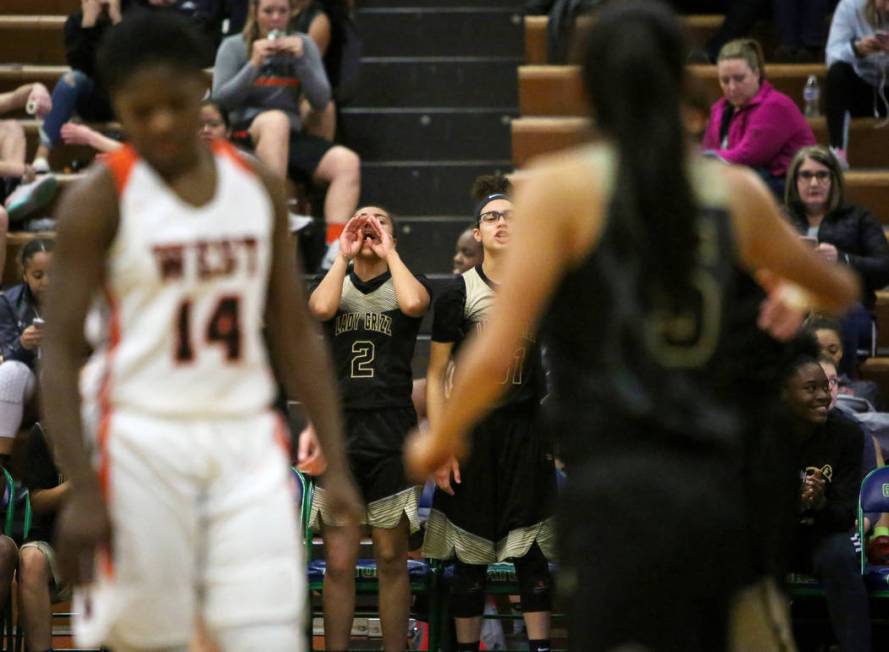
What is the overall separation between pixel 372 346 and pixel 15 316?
2.28 meters

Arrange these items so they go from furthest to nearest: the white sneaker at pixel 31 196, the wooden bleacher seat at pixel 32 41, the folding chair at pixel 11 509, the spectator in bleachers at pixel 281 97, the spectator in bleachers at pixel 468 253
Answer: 1. the wooden bleacher seat at pixel 32 41
2. the white sneaker at pixel 31 196
3. the spectator in bleachers at pixel 281 97
4. the spectator in bleachers at pixel 468 253
5. the folding chair at pixel 11 509

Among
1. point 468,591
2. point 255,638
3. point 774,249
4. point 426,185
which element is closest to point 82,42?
point 426,185

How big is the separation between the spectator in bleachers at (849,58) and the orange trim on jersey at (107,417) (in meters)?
7.03

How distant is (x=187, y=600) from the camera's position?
11.4 ft

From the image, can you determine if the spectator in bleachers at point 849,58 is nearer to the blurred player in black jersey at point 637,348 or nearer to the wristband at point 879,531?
the wristband at point 879,531

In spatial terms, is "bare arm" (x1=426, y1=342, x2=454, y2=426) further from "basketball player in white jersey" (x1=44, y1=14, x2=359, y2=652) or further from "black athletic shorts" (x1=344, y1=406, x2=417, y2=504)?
"basketball player in white jersey" (x1=44, y1=14, x2=359, y2=652)

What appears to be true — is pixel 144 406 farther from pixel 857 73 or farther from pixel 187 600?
pixel 857 73

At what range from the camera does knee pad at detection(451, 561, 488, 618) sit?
6930mm

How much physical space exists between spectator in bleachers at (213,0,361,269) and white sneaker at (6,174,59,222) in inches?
43.6

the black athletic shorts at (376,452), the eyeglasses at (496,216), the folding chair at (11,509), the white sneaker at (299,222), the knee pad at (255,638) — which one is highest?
the eyeglasses at (496,216)

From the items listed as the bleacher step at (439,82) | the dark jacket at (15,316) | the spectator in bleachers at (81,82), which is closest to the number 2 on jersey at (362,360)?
the dark jacket at (15,316)

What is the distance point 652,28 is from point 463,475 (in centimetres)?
405

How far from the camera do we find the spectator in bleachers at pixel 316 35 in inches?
395

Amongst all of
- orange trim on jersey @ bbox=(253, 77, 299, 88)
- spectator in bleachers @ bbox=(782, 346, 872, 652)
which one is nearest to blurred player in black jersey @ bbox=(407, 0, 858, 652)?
spectator in bleachers @ bbox=(782, 346, 872, 652)
